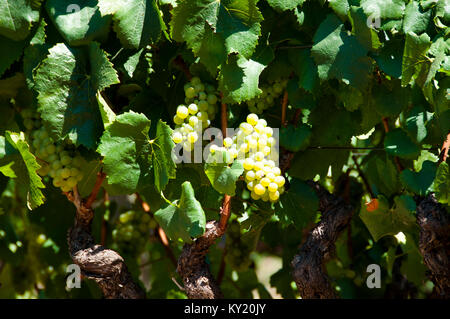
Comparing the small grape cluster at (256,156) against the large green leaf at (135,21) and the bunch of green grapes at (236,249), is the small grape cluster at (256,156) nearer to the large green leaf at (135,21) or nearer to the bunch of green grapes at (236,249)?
the large green leaf at (135,21)

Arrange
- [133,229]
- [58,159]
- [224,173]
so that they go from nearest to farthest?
1. [224,173]
2. [58,159]
3. [133,229]

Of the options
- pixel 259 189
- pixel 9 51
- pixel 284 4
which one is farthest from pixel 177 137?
pixel 9 51

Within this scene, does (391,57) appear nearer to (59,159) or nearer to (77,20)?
(77,20)

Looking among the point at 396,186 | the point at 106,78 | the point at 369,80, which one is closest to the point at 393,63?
the point at 369,80

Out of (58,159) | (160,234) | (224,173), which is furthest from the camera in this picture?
(160,234)
